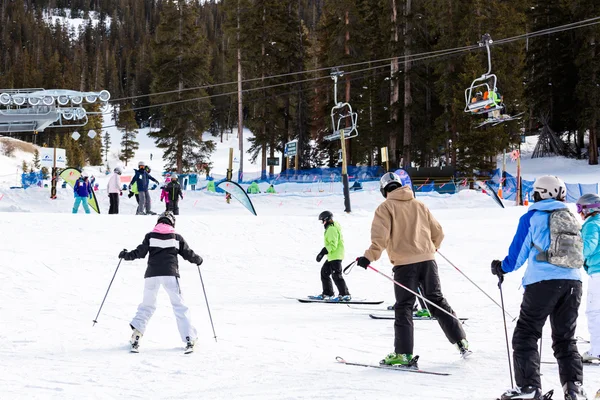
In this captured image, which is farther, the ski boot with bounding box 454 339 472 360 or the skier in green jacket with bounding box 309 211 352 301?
the skier in green jacket with bounding box 309 211 352 301

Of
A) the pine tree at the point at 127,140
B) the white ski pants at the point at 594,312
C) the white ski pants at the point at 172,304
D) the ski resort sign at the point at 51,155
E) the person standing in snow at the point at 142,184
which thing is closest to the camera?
the white ski pants at the point at 594,312

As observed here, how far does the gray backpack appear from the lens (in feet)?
13.1

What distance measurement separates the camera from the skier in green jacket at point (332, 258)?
974 cm

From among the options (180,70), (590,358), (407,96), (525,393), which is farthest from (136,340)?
(180,70)

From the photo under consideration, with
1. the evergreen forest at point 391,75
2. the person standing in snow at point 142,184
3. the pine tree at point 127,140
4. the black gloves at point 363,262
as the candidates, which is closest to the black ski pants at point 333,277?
the black gloves at point 363,262

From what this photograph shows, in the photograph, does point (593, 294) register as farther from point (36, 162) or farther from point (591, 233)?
point (36, 162)

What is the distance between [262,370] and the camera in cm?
527

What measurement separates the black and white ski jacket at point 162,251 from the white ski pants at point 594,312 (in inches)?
146

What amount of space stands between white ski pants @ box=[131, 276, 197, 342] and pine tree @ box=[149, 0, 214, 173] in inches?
1290

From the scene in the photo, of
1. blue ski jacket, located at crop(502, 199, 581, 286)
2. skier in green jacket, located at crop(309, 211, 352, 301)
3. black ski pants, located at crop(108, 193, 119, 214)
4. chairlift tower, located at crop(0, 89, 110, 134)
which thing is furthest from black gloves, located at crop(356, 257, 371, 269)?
chairlift tower, located at crop(0, 89, 110, 134)

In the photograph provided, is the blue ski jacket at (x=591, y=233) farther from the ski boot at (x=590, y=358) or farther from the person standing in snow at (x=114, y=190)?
the person standing in snow at (x=114, y=190)

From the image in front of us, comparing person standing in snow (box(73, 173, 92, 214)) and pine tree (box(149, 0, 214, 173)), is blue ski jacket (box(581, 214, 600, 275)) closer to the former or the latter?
person standing in snow (box(73, 173, 92, 214))

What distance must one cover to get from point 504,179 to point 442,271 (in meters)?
15.8

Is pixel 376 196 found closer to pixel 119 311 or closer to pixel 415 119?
pixel 415 119
